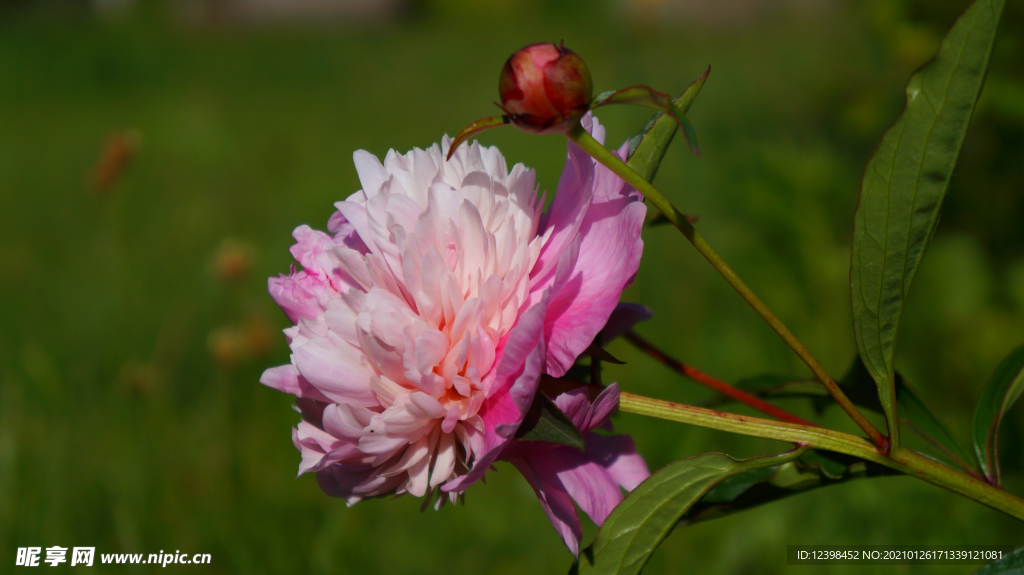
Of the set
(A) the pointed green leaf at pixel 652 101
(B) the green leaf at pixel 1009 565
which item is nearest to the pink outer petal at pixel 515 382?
(A) the pointed green leaf at pixel 652 101

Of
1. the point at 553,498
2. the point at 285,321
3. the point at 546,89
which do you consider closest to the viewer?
the point at 546,89

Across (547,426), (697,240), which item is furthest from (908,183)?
(547,426)

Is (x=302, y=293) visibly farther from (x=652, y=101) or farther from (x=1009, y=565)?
(x=1009, y=565)

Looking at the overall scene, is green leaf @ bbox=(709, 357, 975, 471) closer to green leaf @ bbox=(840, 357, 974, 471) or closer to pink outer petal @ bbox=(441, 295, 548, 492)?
green leaf @ bbox=(840, 357, 974, 471)

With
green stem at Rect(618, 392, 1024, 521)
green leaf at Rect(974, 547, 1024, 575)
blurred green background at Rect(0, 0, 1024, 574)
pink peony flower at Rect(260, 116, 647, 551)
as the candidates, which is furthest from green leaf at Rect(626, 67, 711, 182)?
blurred green background at Rect(0, 0, 1024, 574)

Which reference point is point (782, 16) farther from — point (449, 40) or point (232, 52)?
point (232, 52)

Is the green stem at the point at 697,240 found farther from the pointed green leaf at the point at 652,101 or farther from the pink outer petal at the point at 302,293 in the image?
the pink outer petal at the point at 302,293
